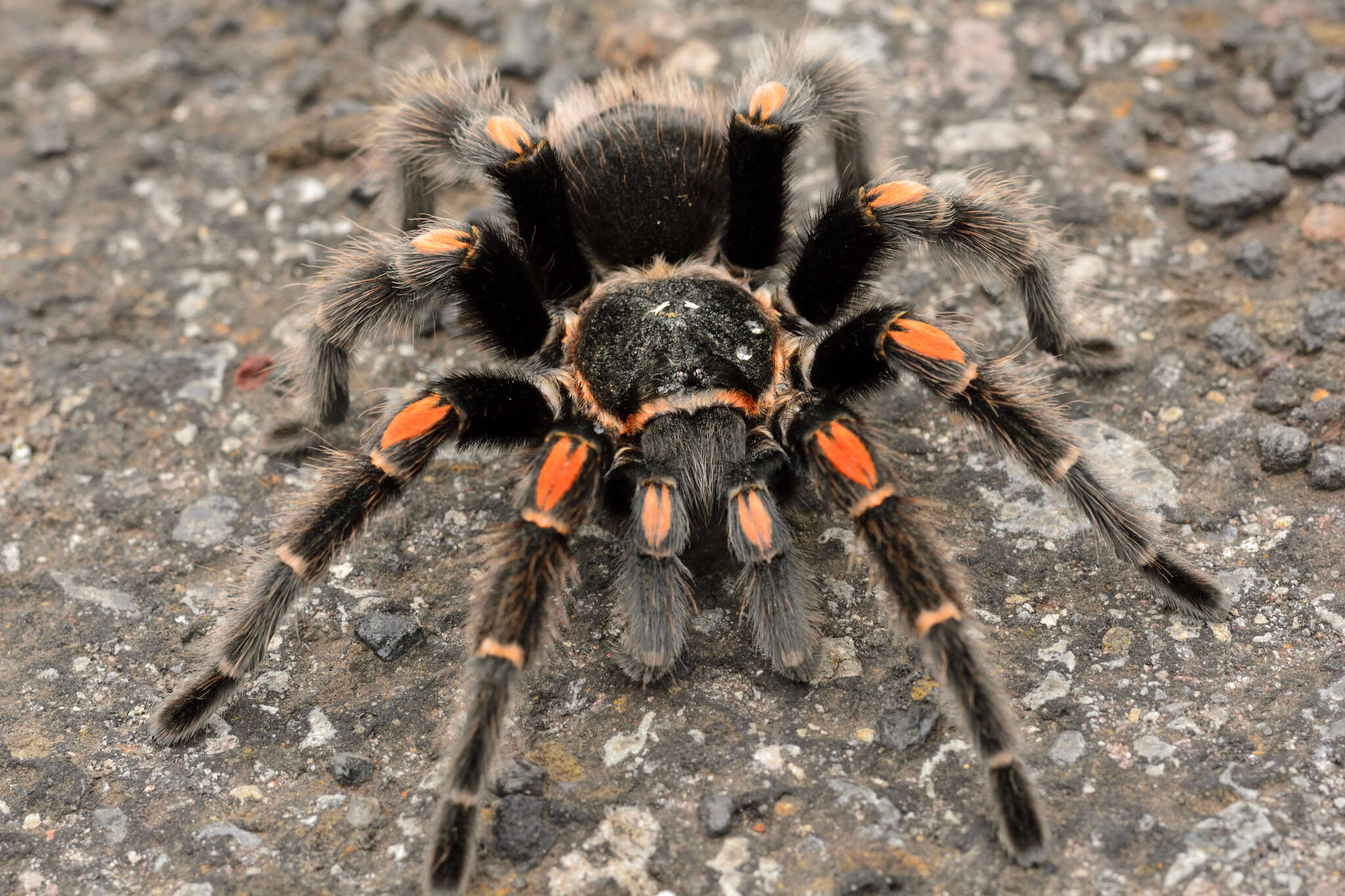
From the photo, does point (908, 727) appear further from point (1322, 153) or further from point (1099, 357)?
point (1322, 153)

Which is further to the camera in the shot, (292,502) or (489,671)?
(292,502)

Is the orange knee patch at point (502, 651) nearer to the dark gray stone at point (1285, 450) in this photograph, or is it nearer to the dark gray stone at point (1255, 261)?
the dark gray stone at point (1285, 450)

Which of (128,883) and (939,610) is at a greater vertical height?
(939,610)

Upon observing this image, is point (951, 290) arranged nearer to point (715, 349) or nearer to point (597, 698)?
point (715, 349)

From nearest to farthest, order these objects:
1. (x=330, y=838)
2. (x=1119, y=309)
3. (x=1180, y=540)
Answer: (x=330, y=838)
(x=1180, y=540)
(x=1119, y=309)

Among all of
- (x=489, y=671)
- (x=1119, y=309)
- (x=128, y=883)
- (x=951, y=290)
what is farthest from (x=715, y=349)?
(x=128, y=883)
